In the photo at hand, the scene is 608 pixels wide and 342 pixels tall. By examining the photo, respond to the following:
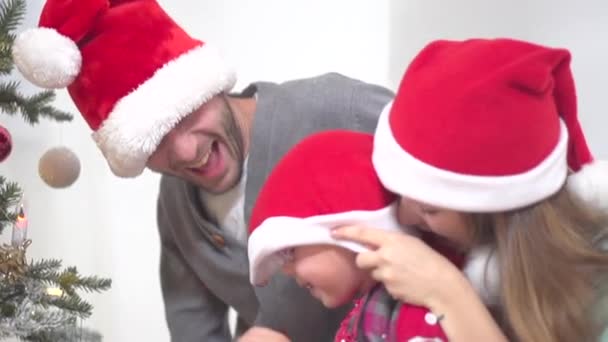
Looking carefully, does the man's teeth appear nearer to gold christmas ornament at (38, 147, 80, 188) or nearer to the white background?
gold christmas ornament at (38, 147, 80, 188)

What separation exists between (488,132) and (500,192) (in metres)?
0.06

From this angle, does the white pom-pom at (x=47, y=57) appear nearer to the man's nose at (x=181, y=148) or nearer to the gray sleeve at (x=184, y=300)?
the man's nose at (x=181, y=148)

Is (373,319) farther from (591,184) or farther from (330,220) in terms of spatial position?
(591,184)

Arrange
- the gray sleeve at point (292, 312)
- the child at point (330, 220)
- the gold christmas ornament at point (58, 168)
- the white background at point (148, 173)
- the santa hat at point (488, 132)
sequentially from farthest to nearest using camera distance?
Result: the white background at point (148, 173) < the gold christmas ornament at point (58, 168) < the gray sleeve at point (292, 312) < the child at point (330, 220) < the santa hat at point (488, 132)

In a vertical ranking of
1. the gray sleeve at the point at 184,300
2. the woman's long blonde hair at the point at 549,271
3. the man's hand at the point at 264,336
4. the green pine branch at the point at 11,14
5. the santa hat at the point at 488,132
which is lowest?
the gray sleeve at the point at 184,300

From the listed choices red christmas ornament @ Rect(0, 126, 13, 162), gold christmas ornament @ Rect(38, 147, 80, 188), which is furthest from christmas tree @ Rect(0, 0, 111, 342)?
gold christmas ornament @ Rect(38, 147, 80, 188)

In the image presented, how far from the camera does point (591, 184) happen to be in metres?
0.79

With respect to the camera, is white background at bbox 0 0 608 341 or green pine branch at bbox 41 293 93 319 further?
white background at bbox 0 0 608 341

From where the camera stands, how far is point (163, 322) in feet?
6.51

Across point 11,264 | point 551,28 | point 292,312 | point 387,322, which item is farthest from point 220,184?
point 551,28

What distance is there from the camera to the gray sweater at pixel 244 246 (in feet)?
3.74

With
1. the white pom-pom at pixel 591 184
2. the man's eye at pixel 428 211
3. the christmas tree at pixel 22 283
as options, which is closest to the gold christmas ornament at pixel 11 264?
the christmas tree at pixel 22 283

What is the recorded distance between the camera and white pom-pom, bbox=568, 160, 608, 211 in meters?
0.78

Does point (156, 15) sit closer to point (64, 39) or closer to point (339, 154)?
point (64, 39)
